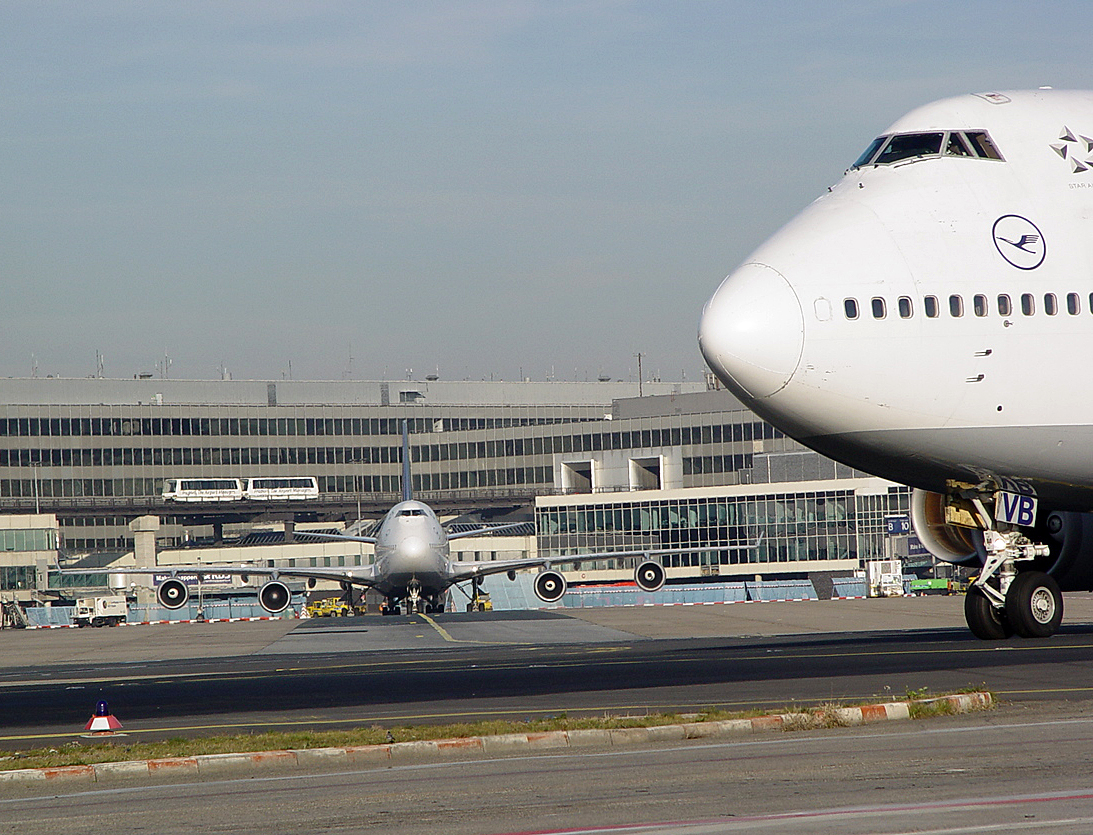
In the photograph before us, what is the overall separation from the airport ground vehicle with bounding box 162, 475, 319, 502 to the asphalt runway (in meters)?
115

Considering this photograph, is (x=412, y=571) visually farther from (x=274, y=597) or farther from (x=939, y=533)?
(x=939, y=533)

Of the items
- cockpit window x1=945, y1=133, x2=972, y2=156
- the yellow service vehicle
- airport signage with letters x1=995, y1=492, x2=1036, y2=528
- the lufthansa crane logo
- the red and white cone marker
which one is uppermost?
cockpit window x1=945, y1=133, x2=972, y2=156

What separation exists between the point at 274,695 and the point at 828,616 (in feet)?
89.9

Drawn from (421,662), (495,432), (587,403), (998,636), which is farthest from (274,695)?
(587,403)

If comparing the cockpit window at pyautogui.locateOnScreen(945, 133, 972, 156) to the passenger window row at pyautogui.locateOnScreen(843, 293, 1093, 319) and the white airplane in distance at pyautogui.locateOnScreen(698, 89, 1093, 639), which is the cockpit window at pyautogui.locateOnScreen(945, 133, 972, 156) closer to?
the white airplane in distance at pyautogui.locateOnScreen(698, 89, 1093, 639)

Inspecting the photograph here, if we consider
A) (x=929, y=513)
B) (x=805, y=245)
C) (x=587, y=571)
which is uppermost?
(x=805, y=245)

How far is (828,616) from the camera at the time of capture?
142ft

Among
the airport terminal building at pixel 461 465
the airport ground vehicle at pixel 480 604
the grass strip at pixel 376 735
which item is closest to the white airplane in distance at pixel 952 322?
the grass strip at pixel 376 735

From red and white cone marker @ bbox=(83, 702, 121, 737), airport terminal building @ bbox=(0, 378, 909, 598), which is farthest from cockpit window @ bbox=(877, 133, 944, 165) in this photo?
airport terminal building @ bbox=(0, 378, 909, 598)

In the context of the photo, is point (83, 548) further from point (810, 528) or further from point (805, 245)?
point (805, 245)

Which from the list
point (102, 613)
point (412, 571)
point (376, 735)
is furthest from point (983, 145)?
point (102, 613)

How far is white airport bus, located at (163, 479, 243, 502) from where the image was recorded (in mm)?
150750

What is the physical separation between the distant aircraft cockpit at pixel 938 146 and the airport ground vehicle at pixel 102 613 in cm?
5948

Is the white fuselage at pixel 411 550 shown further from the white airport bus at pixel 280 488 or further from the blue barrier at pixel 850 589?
the white airport bus at pixel 280 488
